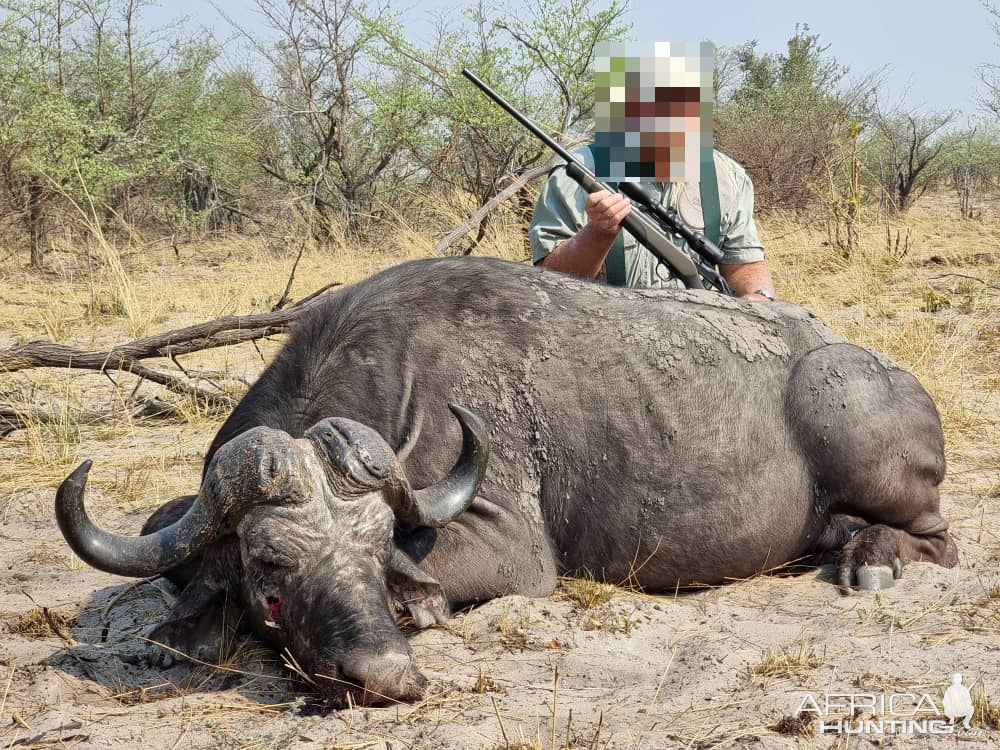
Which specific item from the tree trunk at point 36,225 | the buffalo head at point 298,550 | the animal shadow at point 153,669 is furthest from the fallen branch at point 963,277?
the tree trunk at point 36,225

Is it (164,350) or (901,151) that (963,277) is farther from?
(901,151)

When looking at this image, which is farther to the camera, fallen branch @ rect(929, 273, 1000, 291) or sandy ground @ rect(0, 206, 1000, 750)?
fallen branch @ rect(929, 273, 1000, 291)

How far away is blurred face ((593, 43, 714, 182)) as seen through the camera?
223 inches

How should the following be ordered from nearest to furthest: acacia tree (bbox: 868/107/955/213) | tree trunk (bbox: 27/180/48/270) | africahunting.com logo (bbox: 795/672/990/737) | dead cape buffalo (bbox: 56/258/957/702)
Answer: africahunting.com logo (bbox: 795/672/990/737), dead cape buffalo (bbox: 56/258/957/702), tree trunk (bbox: 27/180/48/270), acacia tree (bbox: 868/107/955/213)

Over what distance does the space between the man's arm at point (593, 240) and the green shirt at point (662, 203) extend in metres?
0.22

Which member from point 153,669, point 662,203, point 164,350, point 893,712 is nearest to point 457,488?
point 153,669

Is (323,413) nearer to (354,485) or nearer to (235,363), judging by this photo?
(354,485)

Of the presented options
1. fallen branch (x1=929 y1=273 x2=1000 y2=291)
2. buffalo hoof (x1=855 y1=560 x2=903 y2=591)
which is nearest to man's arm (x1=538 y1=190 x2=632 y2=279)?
buffalo hoof (x1=855 y1=560 x2=903 y2=591)

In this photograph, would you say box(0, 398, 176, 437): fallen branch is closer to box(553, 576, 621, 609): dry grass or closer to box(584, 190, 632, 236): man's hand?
box(584, 190, 632, 236): man's hand

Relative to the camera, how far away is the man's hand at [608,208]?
5.16m

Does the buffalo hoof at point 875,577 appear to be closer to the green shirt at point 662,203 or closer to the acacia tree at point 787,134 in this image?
the green shirt at point 662,203

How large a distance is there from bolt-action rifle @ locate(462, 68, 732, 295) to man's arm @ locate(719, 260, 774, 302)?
0.82 feet

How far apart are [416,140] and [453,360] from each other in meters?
13.5

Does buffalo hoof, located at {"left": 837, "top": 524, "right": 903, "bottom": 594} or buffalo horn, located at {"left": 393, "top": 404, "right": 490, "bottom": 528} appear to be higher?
buffalo horn, located at {"left": 393, "top": 404, "right": 490, "bottom": 528}
